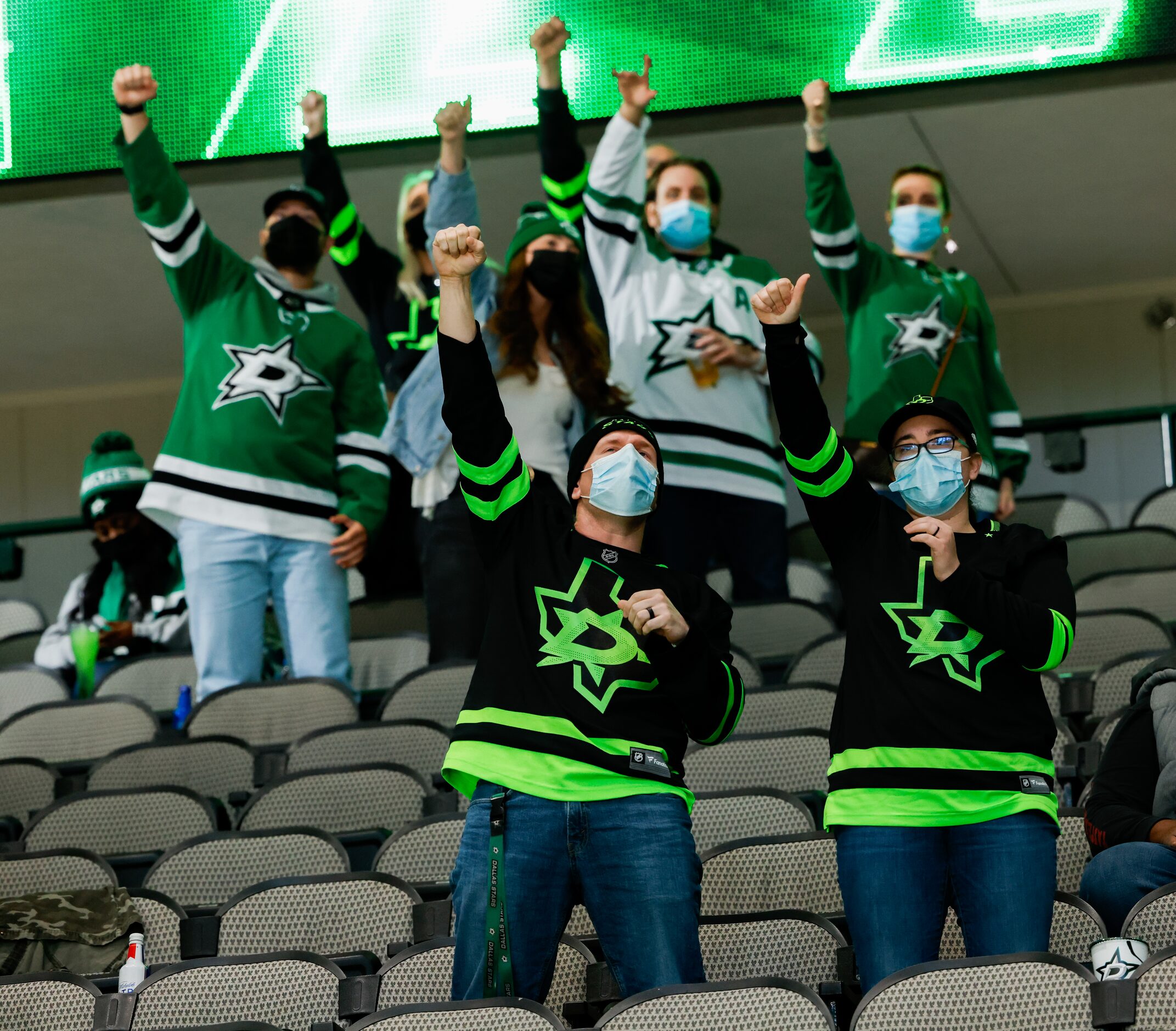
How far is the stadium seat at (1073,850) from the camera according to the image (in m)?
3.33

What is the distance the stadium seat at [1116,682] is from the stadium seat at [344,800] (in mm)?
1656

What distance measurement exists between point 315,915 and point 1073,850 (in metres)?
1.49

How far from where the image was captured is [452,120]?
441 centimetres

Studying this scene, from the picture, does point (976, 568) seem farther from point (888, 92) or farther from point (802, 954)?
point (888, 92)

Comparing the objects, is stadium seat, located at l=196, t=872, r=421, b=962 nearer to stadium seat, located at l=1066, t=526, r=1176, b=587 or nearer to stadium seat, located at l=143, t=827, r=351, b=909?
stadium seat, located at l=143, t=827, r=351, b=909

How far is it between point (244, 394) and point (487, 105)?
1.97 m

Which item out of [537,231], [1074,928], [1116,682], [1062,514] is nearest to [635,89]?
[537,231]

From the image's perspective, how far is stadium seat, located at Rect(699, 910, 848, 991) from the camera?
2.97m

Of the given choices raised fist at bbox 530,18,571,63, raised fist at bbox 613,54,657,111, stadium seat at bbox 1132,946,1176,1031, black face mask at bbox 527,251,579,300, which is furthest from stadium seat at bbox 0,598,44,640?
stadium seat at bbox 1132,946,1176,1031

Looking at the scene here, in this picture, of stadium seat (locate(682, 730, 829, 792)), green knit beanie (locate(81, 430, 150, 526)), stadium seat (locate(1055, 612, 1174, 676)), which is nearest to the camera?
stadium seat (locate(682, 730, 829, 792))

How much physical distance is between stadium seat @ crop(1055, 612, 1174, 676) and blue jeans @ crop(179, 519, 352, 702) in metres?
2.03

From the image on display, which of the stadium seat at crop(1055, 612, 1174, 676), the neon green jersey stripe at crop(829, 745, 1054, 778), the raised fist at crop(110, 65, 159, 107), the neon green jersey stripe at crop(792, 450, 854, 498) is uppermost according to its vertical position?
the raised fist at crop(110, 65, 159, 107)

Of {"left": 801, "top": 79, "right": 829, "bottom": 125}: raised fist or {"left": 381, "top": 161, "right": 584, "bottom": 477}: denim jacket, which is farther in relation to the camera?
{"left": 801, "top": 79, "right": 829, "bottom": 125}: raised fist

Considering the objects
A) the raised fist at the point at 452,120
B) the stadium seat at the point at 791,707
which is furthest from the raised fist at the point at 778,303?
the raised fist at the point at 452,120
